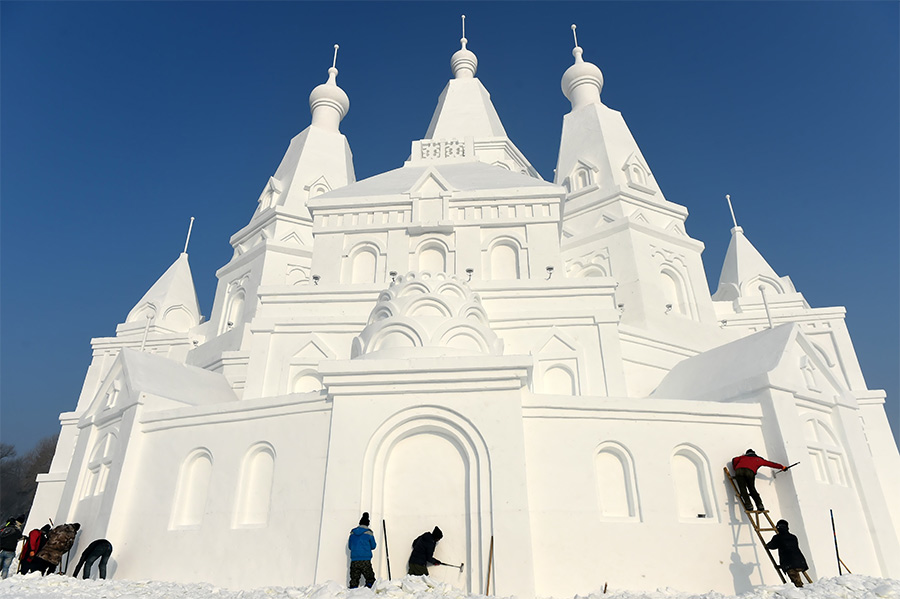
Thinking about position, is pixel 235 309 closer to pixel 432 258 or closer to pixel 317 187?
pixel 317 187

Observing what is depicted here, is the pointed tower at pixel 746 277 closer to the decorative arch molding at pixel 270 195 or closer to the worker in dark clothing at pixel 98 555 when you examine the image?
the decorative arch molding at pixel 270 195

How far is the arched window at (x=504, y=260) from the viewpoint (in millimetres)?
20289

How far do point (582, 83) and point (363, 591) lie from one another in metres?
29.7

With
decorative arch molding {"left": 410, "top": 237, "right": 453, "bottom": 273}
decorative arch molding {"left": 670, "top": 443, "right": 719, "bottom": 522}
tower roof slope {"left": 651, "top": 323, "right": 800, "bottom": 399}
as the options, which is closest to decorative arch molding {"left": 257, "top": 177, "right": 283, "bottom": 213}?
decorative arch molding {"left": 410, "top": 237, "right": 453, "bottom": 273}

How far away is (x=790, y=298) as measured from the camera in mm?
26609

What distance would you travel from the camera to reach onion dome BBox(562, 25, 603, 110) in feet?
105

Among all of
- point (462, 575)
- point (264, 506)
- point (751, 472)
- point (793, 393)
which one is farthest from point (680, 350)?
point (264, 506)

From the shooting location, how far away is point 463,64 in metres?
35.4

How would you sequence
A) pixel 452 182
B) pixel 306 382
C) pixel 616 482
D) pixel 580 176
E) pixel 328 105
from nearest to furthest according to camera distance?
pixel 616 482 → pixel 306 382 → pixel 452 182 → pixel 580 176 → pixel 328 105

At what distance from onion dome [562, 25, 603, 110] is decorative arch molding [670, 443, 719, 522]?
24012 mm

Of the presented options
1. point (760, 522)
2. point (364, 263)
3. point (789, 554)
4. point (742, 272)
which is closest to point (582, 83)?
point (742, 272)

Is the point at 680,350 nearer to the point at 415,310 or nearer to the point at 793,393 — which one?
the point at 793,393

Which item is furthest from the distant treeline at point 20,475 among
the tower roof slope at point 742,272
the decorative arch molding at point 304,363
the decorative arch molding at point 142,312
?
the tower roof slope at point 742,272

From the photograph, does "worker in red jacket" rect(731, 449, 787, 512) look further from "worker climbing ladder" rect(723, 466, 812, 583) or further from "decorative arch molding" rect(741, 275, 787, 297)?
"decorative arch molding" rect(741, 275, 787, 297)
